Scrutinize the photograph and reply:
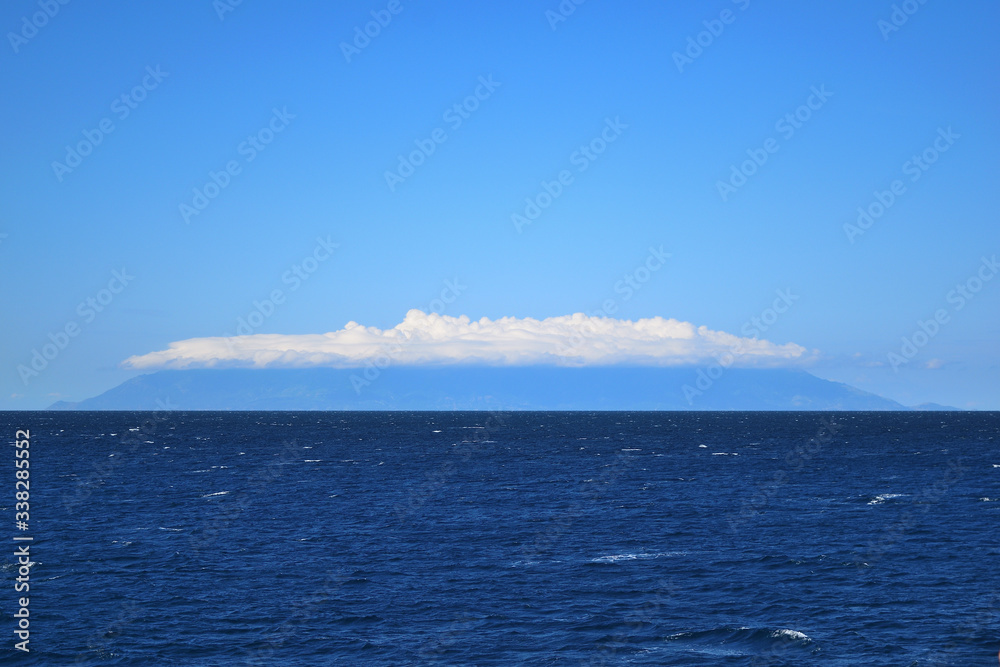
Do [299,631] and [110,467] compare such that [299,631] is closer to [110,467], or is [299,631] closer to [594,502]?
[594,502]

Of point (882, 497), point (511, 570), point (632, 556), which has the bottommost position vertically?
point (882, 497)

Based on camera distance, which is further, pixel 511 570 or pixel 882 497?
pixel 882 497

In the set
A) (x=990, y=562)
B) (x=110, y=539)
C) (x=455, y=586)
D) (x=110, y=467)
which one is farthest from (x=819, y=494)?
(x=110, y=467)

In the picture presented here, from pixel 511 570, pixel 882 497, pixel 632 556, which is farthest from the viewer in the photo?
pixel 882 497

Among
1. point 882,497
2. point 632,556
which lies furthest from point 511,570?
point 882,497

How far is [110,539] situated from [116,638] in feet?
77.0

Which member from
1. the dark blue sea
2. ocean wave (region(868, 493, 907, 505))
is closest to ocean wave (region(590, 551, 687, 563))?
the dark blue sea

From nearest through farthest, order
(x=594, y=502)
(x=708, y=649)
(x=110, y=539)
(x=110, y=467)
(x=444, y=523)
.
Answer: (x=708, y=649) < (x=110, y=539) < (x=444, y=523) < (x=594, y=502) < (x=110, y=467)

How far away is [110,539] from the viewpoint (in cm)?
5572

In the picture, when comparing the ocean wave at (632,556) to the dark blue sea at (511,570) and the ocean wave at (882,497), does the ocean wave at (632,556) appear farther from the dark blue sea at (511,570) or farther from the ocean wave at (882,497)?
the ocean wave at (882,497)

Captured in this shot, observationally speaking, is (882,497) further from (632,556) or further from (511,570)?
(511,570)

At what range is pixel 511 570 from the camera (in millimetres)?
46250

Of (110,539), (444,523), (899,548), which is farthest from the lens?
(444,523)

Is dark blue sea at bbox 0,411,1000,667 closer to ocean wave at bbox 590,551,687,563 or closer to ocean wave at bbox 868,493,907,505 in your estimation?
ocean wave at bbox 868,493,907,505
